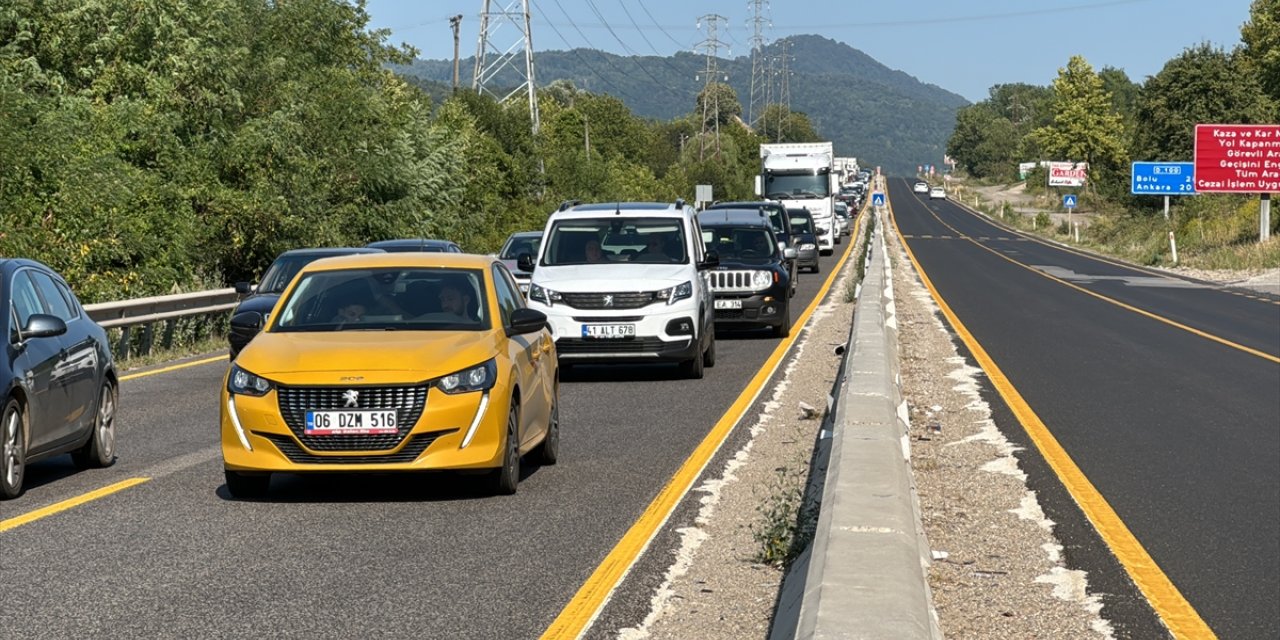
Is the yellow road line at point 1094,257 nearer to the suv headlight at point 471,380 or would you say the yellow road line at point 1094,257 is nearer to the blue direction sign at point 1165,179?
the blue direction sign at point 1165,179

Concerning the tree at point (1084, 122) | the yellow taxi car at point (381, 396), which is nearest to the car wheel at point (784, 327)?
the yellow taxi car at point (381, 396)

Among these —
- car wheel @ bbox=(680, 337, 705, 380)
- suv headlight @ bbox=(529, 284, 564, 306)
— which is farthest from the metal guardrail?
car wheel @ bbox=(680, 337, 705, 380)

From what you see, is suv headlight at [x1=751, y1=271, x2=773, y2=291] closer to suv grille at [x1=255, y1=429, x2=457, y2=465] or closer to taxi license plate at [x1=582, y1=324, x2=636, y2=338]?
taxi license plate at [x1=582, y1=324, x2=636, y2=338]

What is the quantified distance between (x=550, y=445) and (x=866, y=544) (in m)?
5.25

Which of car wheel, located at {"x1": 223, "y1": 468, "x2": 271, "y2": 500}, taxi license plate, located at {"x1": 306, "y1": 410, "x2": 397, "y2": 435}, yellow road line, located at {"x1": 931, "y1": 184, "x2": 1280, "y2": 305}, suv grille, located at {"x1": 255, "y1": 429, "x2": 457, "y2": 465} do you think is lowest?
yellow road line, located at {"x1": 931, "y1": 184, "x2": 1280, "y2": 305}

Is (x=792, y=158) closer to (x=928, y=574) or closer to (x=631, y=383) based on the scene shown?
(x=631, y=383)

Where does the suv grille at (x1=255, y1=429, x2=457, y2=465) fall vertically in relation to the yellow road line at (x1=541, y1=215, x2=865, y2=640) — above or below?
above

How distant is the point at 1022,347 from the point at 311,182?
21608 mm

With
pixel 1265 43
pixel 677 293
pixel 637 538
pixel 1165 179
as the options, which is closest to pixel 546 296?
pixel 677 293

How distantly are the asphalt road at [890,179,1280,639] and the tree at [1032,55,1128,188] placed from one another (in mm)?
111647

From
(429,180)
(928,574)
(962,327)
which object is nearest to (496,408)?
(928,574)

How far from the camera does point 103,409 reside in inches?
488

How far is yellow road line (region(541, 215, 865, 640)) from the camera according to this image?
7.00 metres

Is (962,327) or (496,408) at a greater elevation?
(496,408)
